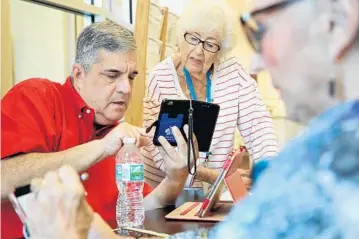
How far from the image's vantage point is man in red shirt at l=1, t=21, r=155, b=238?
1.23 meters

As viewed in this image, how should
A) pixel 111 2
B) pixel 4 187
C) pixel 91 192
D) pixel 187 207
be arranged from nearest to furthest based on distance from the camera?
pixel 4 187 → pixel 91 192 → pixel 187 207 → pixel 111 2

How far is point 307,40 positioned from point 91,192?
0.89m

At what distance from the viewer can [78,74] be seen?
144 centimetres

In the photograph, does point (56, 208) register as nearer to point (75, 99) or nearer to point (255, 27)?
point (255, 27)

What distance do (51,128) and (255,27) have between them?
0.83 meters

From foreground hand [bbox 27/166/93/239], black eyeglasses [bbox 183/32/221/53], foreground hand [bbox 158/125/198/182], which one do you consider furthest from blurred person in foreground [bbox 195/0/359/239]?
black eyeglasses [bbox 183/32/221/53]

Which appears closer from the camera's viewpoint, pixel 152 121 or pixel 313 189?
pixel 313 189

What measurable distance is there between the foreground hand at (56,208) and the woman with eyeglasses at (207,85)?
74 cm

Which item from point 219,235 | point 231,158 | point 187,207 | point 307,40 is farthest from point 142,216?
point 307,40

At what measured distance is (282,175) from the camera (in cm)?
55

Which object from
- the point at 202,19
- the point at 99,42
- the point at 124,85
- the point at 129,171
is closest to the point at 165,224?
the point at 129,171

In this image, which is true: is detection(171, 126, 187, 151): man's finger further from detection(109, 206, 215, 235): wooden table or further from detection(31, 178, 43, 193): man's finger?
detection(31, 178, 43, 193): man's finger

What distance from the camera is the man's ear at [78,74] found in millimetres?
1428

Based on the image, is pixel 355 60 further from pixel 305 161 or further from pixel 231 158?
pixel 231 158
